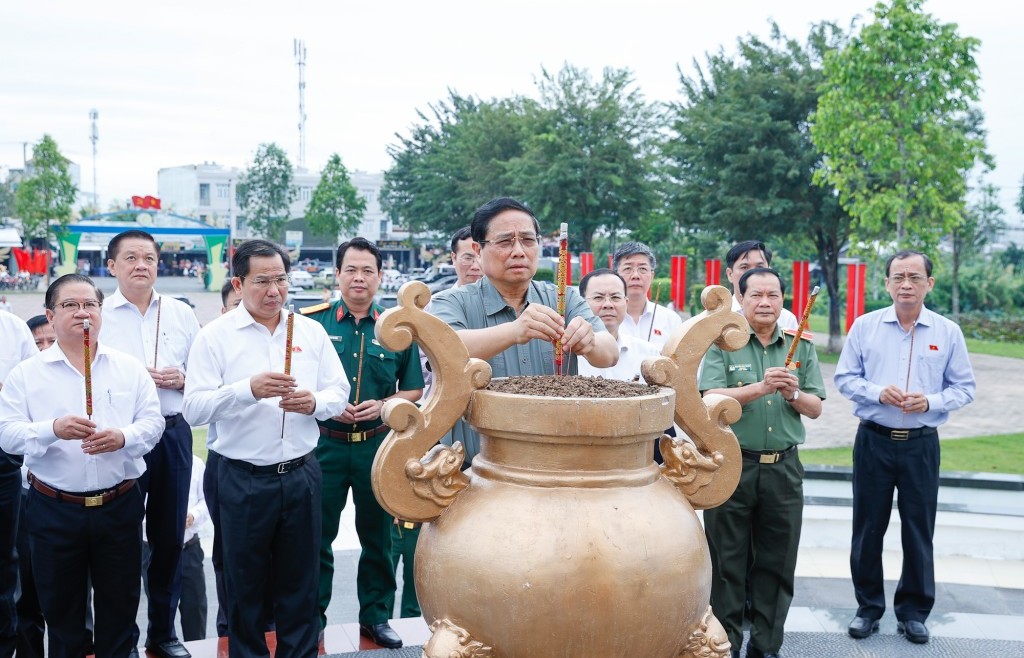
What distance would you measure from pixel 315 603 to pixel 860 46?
38.4ft

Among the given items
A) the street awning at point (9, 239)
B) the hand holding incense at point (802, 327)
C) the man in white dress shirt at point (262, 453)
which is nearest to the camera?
the hand holding incense at point (802, 327)

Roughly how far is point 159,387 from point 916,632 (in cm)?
362

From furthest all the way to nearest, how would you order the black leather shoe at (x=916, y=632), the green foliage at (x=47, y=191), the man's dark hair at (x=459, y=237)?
the green foliage at (x=47, y=191) → the man's dark hair at (x=459, y=237) → the black leather shoe at (x=916, y=632)

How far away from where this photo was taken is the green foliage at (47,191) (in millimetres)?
26438

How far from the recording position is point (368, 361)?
429cm

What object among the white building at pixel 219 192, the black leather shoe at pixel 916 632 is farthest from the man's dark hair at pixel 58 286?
the white building at pixel 219 192

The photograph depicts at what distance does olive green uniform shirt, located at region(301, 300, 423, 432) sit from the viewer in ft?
14.0

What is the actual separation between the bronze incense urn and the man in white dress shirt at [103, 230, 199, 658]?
6.81 feet

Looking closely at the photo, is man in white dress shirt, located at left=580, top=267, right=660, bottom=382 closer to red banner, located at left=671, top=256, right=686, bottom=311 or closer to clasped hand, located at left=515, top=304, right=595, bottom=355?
clasped hand, located at left=515, top=304, right=595, bottom=355

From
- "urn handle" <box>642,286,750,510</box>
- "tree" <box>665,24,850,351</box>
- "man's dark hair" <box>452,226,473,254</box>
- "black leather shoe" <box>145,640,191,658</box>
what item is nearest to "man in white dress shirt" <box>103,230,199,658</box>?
"black leather shoe" <box>145,640,191,658</box>

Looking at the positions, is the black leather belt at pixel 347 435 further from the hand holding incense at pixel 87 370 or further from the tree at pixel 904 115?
the tree at pixel 904 115

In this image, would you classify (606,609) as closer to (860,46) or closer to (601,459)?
(601,459)

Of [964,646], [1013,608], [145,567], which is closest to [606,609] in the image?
[964,646]

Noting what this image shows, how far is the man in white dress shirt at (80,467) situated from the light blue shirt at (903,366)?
322 centimetres
